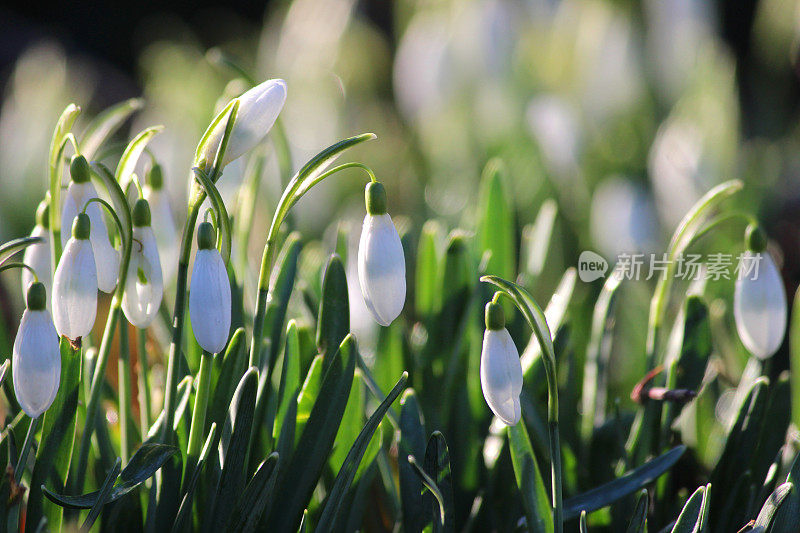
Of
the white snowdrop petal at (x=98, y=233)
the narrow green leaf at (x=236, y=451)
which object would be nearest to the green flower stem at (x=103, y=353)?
the white snowdrop petal at (x=98, y=233)

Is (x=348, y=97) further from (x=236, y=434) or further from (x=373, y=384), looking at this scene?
(x=236, y=434)

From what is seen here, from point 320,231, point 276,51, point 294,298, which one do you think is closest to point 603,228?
point 320,231

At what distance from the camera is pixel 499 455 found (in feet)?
2.64

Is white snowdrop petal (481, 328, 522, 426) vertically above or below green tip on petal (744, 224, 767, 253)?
below

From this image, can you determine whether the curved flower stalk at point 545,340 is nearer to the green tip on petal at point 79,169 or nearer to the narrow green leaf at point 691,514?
the narrow green leaf at point 691,514

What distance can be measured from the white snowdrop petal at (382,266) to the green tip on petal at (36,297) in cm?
22

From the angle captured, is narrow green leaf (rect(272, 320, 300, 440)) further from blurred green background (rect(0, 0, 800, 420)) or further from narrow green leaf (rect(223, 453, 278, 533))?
blurred green background (rect(0, 0, 800, 420))

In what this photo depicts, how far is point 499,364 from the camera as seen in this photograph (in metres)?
0.57

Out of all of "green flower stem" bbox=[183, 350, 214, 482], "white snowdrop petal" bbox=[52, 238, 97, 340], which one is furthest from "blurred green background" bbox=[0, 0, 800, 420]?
"white snowdrop petal" bbox=[52, 238, 97, 340]

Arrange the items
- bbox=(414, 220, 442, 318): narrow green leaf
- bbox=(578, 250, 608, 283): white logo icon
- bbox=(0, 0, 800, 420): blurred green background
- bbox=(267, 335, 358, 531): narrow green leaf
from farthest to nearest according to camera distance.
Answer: bbox=(0, 0, 800, 420): blurred green background
bbox=(578, 250, 608, 283): white logo icon
bbox=(414, 220, 442, 318): narrow green leaf
bbox=(267, 335, 358, 531): narrow green leaf

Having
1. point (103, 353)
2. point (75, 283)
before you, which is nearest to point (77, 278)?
point (75, 283)

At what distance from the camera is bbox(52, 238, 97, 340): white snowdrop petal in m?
0.55

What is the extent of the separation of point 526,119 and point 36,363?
1526 millimetres

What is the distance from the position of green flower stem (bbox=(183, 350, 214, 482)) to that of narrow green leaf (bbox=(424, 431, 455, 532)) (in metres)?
0.18
